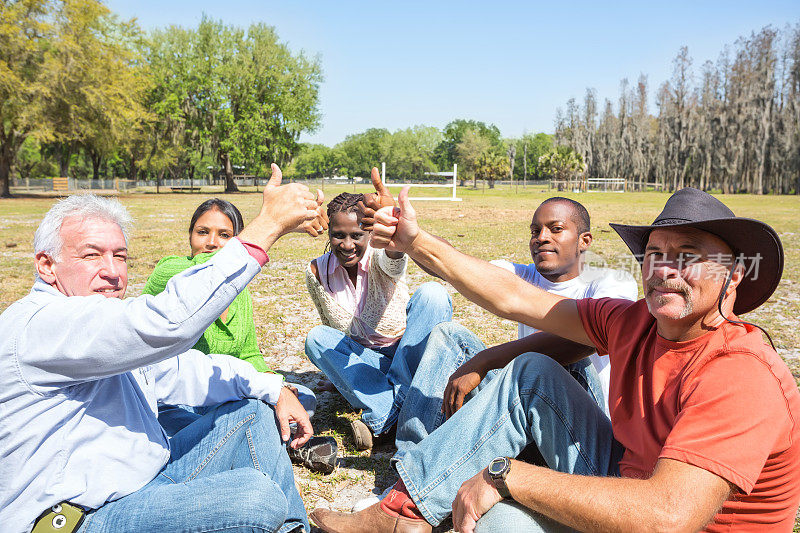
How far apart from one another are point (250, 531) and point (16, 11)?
39.7 meters

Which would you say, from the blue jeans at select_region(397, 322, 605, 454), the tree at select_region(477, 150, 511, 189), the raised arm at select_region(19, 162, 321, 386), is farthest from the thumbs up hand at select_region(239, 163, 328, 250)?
the tree at select_region(477, 150, 511, 189)

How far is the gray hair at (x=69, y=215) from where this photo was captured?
203cm

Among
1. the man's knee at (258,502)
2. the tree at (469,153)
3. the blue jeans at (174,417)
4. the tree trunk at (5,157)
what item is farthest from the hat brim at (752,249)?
the tree at (469,153)

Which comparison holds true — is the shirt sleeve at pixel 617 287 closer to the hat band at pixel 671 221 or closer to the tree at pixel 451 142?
the hat band at pixel 671 221

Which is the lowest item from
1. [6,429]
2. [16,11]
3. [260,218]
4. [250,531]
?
[250,531]

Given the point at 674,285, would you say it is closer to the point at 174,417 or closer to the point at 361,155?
the point at 174,417

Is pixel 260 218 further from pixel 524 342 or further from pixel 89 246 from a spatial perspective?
pixel 524 342

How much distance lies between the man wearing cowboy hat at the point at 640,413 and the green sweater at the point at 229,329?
1211 millimetres

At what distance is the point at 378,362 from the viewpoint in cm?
378

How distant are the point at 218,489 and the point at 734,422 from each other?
5.69ft

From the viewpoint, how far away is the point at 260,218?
2.20m

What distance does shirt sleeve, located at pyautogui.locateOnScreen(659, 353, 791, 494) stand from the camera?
5.35 ft

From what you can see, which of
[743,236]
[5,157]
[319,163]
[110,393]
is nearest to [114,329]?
[110,393]

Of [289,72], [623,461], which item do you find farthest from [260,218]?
[289,72]
